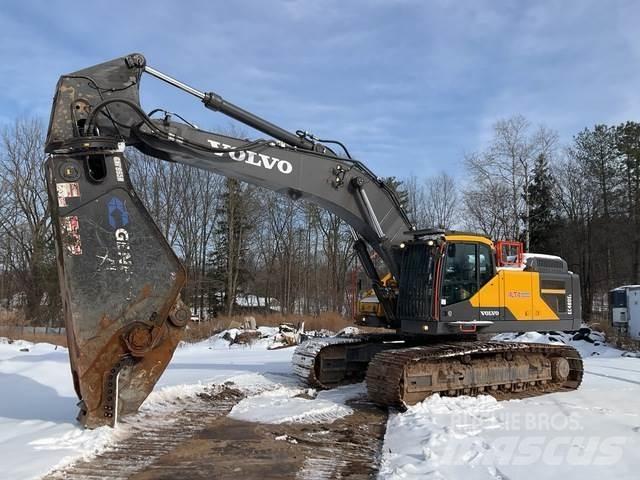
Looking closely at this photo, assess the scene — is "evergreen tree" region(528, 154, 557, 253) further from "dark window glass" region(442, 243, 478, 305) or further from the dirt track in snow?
the dirt track in snow

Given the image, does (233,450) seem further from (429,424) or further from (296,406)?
(429,424)

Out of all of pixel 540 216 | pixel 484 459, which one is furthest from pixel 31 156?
pixel 484 459

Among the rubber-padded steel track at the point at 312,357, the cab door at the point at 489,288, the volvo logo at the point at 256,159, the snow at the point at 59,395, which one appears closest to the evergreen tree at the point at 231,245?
the snow at the point at 59,395

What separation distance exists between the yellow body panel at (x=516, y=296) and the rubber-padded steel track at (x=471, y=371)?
0.58 metres

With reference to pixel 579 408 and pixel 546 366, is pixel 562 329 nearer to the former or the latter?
pixel 546 366

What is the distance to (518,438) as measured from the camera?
6172 mm

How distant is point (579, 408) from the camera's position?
787cm

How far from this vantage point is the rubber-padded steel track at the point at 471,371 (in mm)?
7953

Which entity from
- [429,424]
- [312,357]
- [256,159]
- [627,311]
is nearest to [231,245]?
[627,311]

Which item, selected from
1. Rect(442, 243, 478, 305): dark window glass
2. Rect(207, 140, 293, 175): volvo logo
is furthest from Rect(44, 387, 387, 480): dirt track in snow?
Rect(207, 140, 293, 175): volvo logo

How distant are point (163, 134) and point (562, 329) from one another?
7.15 meters

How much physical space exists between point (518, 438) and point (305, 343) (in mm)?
4759

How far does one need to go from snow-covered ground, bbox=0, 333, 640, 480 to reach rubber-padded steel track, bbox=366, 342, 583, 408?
25 cm

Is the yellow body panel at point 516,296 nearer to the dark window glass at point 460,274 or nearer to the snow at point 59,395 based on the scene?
the dark window glass at point 460,274
